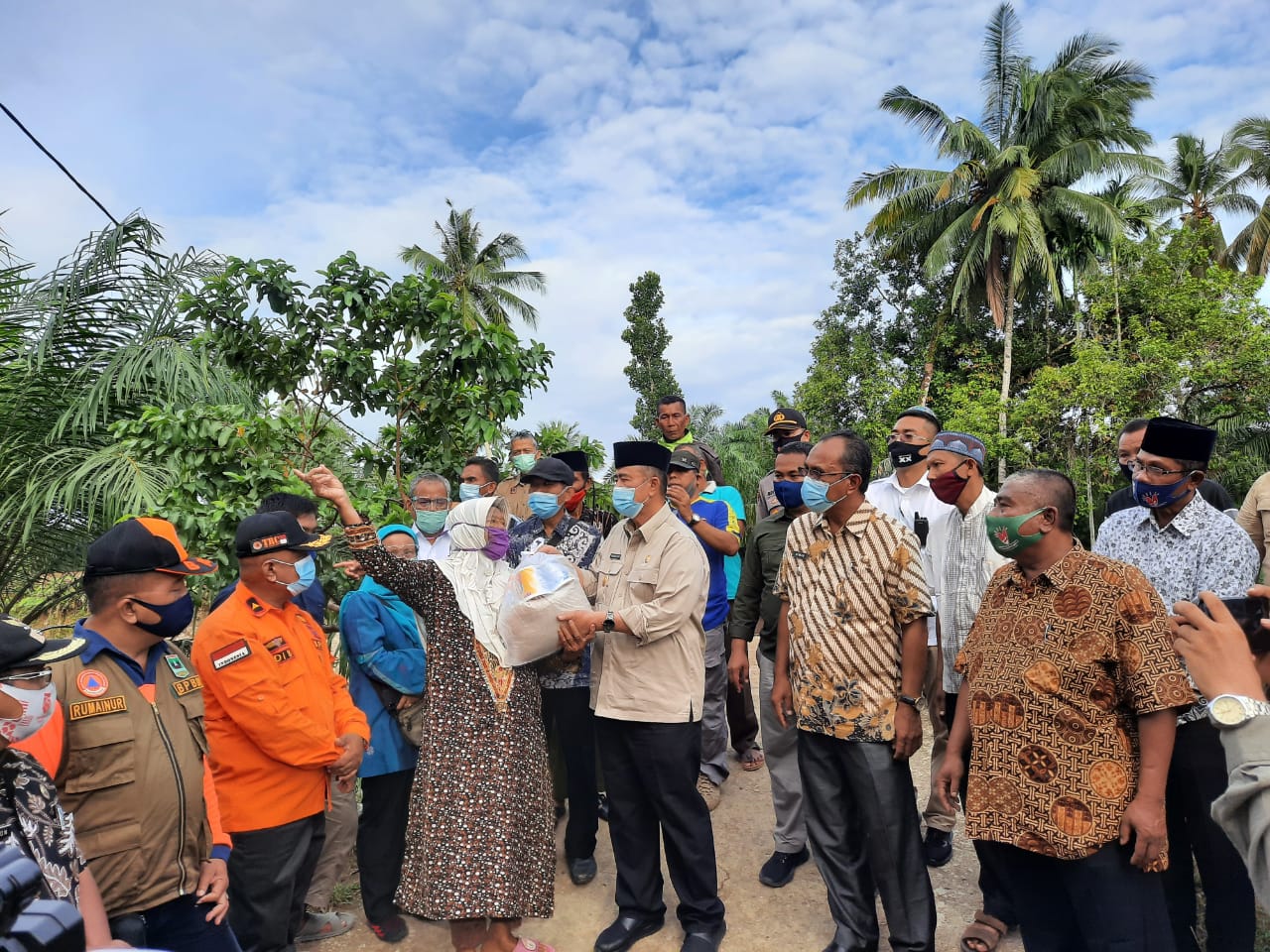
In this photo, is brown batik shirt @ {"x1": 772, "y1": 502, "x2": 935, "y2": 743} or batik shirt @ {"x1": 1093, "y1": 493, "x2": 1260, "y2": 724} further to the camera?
brown batik shirt @ {"x1": 772, "y1": 502, "x2": 935, "y2": 743}

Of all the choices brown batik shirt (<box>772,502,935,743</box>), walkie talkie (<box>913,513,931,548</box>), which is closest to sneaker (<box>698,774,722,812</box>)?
brown batik shirt (<box>772,502,935,743</box>)

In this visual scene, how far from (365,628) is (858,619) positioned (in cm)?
222

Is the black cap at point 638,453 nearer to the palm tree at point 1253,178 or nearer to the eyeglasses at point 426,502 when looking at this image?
the eyeglasses at point 426,502

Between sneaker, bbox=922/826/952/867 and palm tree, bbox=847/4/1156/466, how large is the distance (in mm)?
20292


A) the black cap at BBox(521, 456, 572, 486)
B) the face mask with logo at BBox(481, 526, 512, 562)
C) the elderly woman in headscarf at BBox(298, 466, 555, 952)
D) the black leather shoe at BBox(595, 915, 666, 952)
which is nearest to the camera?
the elderly woman in headscarf at BBox(298, 466, 555, 952)

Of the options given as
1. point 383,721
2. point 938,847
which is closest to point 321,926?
point 383,721

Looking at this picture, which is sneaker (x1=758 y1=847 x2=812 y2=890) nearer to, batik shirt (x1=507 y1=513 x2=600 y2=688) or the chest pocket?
batik shirt (x1=507 y1=513 x2=600 y2=688)

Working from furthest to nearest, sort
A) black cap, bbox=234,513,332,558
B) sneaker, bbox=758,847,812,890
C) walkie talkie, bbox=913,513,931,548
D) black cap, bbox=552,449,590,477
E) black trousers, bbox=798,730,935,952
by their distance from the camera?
black cap, bbox=552,449,590,477
walkie talkie, bbox=913,513,931,548
sneaker, bbox=758,847,812,890
black trousers, bbox=798,730,935,952
black cap, bbox=234,513,332,558

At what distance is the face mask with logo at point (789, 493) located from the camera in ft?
14.8

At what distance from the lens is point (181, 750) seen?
2494 millimetres

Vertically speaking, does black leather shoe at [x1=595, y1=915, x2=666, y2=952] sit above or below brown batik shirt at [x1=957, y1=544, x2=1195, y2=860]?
below

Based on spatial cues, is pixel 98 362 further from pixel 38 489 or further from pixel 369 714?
pixel 369 714

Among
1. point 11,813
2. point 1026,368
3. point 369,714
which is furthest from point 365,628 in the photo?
point 1026,368

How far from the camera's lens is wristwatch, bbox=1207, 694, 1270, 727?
1591mm
